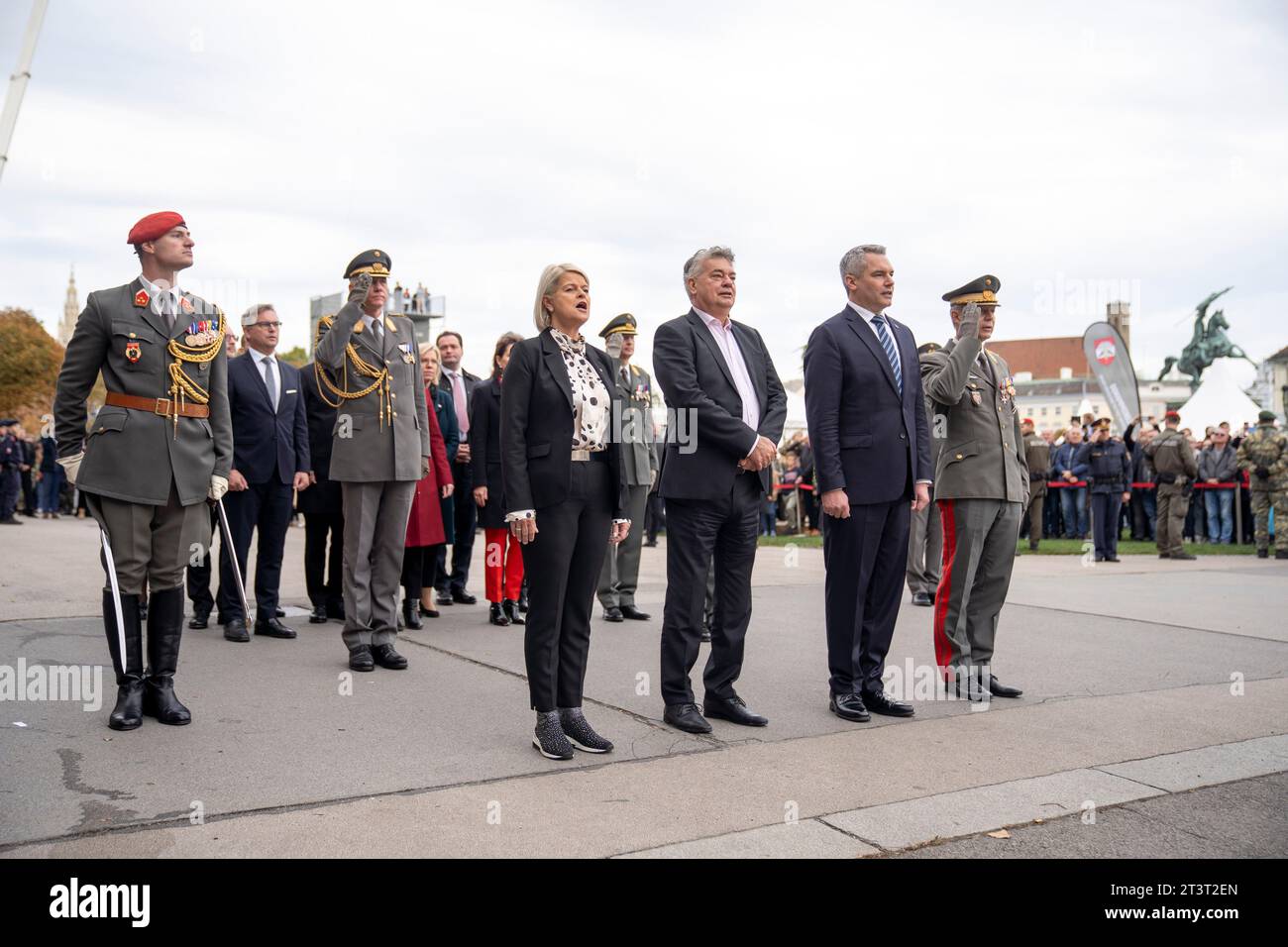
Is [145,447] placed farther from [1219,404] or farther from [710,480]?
[1219,404]

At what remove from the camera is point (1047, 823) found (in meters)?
3.95

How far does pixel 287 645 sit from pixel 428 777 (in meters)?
3.24

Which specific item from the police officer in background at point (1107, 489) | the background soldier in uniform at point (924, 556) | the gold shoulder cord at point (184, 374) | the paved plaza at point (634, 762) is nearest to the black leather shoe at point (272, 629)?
the paved plaza at point (634, 762)

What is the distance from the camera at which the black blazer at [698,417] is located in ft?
17.4

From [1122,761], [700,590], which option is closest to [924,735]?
[1122,761]

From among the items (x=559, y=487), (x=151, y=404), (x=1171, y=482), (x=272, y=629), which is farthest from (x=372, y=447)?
A: (x=1171, y=482)

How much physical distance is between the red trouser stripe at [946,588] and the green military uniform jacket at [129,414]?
154 inches

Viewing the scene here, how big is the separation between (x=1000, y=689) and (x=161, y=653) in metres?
4.28

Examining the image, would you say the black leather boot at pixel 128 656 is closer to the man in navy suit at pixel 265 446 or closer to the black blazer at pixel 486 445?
the man in navy suit at pixel 265 446

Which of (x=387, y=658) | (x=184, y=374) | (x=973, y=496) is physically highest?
(x=184, y=374)

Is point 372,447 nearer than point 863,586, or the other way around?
point 863,586

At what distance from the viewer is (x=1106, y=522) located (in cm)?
1617

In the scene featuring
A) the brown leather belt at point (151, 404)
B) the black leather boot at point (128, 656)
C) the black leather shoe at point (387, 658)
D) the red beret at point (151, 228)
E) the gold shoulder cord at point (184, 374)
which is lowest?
the black leather shoe at point (387, 658)
